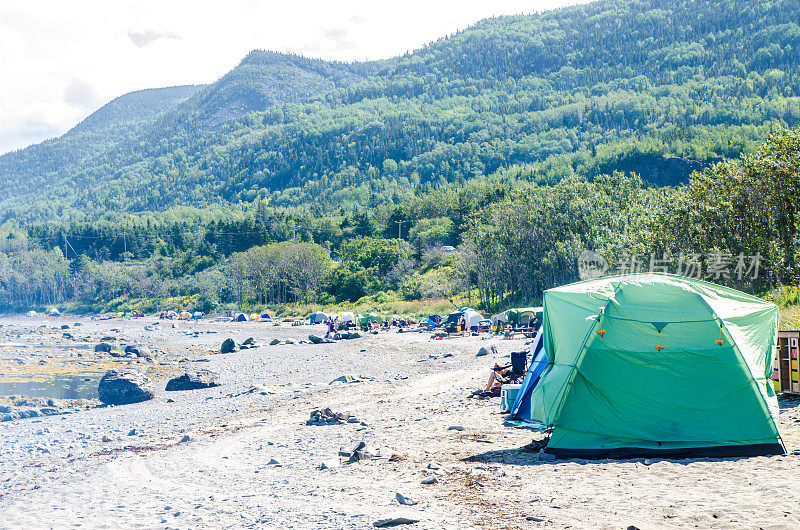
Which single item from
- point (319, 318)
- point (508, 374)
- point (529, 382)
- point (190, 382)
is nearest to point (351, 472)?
point (529, 382)

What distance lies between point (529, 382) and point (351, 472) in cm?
371

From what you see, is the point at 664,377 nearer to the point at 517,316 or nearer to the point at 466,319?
the point at 517,316

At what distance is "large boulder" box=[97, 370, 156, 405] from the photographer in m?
22.8

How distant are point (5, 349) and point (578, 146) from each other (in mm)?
157608

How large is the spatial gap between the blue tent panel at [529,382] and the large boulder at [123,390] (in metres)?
15.4

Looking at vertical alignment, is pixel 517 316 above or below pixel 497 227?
below

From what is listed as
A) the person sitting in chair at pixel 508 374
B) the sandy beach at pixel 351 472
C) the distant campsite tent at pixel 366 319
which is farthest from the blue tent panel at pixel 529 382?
the distant campsite tent at pixel 366 319

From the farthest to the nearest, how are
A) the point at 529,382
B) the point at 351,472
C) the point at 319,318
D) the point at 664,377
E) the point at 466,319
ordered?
the point at 319,318, the point at 466,319, the point at 529,382, the point at 664,377, the point at 351,472

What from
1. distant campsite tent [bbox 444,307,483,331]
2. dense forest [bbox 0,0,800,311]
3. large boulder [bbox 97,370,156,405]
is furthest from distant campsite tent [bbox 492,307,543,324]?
large boulder [bbox 97,370,156,405]

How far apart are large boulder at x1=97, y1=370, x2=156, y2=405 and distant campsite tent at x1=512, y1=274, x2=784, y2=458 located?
17.3 metres

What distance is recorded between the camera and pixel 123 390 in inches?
908

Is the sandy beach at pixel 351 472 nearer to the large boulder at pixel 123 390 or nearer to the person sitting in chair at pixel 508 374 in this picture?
the person sitting in chair at pixel 508 374

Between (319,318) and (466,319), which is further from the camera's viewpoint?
(319,318)

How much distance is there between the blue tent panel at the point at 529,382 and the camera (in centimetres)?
1132
